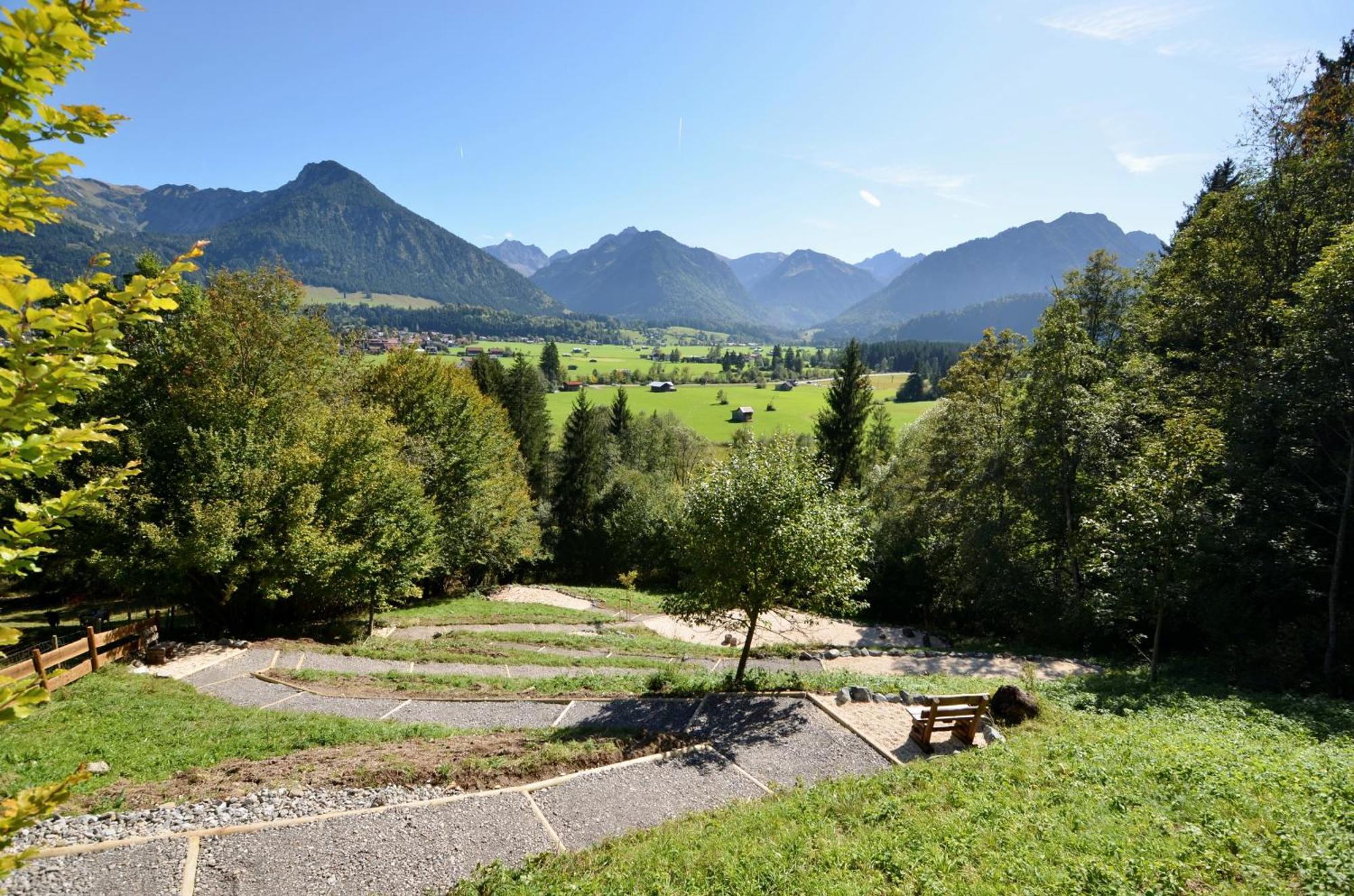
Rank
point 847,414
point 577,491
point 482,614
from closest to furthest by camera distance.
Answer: point 482,614 < point 847,414 < point 577,491

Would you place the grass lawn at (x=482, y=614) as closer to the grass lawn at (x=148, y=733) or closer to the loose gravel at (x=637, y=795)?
the grass lawn at (x=148, y=733)

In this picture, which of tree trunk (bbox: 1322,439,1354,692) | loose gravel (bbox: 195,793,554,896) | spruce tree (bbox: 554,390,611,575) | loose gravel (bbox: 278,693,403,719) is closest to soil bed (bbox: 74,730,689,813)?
loose gravel (bbox: 195,793,554,896)

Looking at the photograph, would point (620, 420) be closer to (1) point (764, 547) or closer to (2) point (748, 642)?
(2) point (748, 642)

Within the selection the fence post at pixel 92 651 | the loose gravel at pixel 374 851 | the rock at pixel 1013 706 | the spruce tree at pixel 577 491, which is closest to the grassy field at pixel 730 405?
the spruce tree at pixel 577 491

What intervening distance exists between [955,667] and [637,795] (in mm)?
14960

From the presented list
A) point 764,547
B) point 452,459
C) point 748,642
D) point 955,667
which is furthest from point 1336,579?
point 452,459

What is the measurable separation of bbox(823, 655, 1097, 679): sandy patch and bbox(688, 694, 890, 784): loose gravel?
5955 millimetres

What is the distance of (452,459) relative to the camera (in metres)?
34.3

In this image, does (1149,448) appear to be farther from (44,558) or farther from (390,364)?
(44,558)

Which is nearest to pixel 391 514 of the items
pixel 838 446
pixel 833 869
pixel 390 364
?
pixel 390 364

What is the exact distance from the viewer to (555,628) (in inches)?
1043

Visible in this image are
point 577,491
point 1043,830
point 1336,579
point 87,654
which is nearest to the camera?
point 1043,830

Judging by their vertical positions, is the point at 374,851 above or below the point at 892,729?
above

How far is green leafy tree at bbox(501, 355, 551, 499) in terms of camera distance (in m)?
55.9
